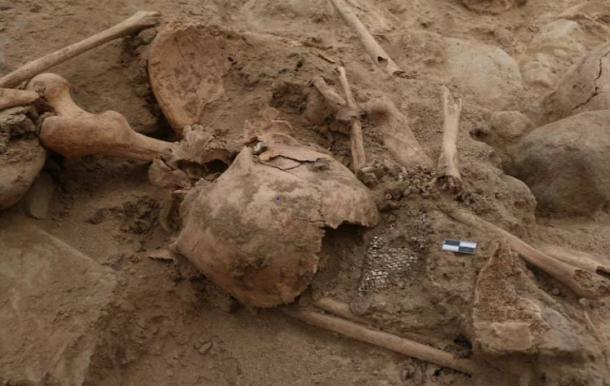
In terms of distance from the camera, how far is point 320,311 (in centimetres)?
272

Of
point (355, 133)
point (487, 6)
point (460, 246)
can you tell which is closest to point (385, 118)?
point (355, 133)

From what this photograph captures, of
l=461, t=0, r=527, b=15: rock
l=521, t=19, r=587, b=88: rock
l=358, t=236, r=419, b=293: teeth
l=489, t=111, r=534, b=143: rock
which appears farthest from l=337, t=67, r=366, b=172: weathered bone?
l=461, t=0, r=527, b=15: rock

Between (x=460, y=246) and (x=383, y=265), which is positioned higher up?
(x=460, y=246)

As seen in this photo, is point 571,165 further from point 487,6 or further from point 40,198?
point 40,198

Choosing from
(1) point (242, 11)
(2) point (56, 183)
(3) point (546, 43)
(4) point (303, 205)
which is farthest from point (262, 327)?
(3) point (546, 43)

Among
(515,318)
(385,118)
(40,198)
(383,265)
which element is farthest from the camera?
(385,118)

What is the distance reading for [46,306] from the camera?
8.93ft

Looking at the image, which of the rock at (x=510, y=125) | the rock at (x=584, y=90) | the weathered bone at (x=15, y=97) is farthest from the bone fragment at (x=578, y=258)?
the weathered bone at (x=15, y=97)

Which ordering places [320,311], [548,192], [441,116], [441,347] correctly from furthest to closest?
1. [441,116]
2. [548,192]
3. [320,311]
4. [441,347]

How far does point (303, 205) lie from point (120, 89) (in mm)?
1862

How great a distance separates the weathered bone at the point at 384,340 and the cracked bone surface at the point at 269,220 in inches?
5.4

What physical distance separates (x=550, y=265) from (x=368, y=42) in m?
2.14

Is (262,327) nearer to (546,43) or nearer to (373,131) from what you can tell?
(373,131)

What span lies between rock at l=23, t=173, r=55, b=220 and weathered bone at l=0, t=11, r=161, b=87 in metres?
0.59
